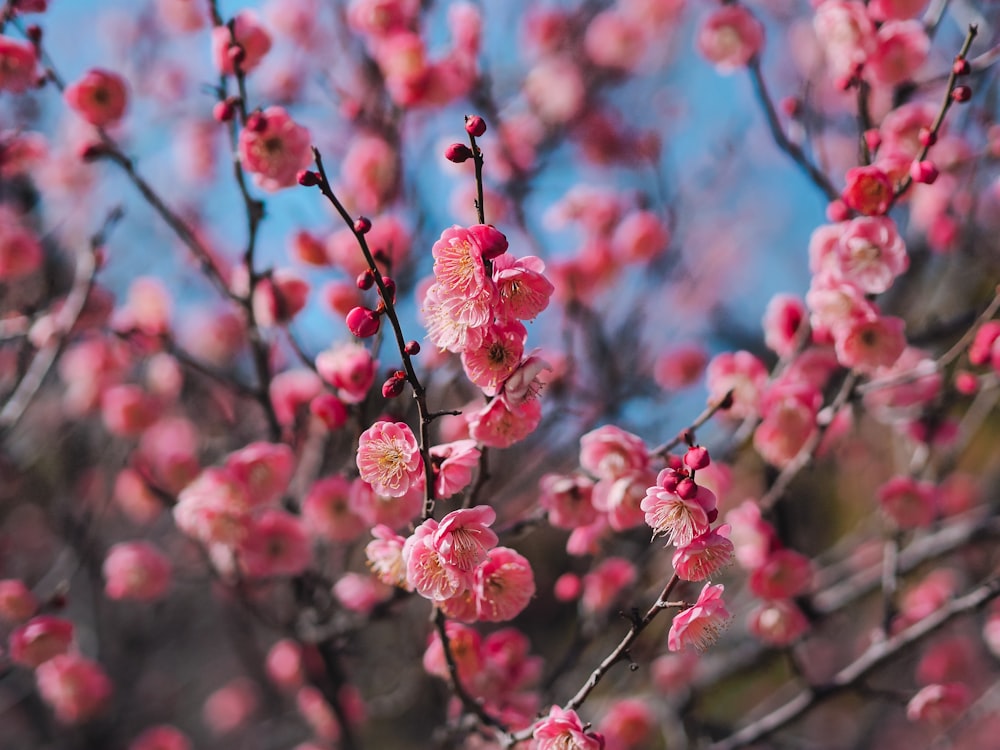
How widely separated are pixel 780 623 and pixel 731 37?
197cm

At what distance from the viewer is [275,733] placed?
164 inches

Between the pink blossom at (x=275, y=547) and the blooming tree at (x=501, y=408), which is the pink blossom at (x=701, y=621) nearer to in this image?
the blooming tree at (x=501, y=408)

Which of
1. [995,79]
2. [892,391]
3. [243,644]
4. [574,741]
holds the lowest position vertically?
[574,741]

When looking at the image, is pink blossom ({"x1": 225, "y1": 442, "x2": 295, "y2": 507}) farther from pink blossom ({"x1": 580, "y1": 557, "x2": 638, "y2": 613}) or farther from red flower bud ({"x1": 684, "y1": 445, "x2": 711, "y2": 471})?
red flower bud ({"x1": 684, "y1": 445, "x2": 711, "y2": 471})

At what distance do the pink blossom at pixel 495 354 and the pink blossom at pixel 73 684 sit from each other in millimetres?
2723

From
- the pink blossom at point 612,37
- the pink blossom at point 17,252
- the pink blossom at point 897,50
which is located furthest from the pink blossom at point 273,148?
the pink blossom at point 612,37

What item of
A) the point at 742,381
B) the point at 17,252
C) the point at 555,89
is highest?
the point at 555,89

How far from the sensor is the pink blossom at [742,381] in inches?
87.8

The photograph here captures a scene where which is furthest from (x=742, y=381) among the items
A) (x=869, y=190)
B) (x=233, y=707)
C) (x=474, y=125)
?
(x=233, y=707)

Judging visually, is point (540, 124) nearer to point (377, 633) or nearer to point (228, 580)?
point (228, 580)

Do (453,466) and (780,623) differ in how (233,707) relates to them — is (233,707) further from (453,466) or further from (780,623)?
(453,466)

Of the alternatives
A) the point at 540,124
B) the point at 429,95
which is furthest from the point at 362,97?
the point at 540,124

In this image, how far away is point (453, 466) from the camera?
1.46m

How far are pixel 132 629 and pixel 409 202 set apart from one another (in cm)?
329
